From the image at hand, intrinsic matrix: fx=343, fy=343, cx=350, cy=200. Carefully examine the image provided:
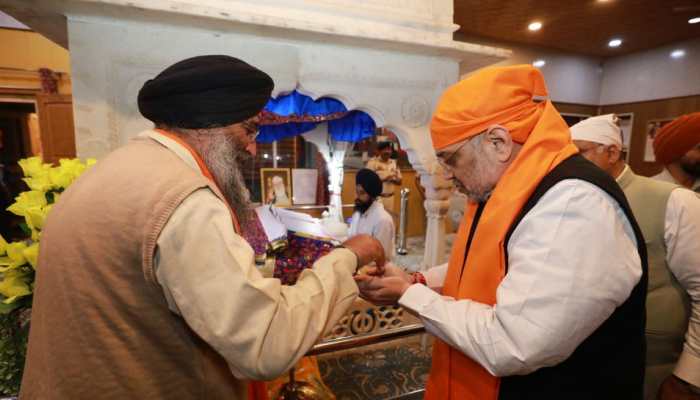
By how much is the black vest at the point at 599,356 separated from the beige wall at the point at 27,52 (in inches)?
346

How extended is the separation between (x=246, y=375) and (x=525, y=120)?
1045 mm

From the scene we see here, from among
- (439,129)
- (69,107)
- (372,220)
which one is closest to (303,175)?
(372,220)

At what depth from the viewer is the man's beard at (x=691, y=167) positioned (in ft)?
6.85

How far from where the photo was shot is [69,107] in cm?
662

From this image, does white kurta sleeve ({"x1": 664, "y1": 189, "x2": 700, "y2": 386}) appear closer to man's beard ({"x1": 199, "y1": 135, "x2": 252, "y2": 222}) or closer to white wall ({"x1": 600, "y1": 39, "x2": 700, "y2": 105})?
man's beard ({"x1": 199, "y1": 135, "x2": 252, "y2": 222})

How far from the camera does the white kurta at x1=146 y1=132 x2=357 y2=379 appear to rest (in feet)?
2.40

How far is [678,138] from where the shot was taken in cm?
212

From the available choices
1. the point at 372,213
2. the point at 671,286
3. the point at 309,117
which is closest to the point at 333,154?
the point at 309,117

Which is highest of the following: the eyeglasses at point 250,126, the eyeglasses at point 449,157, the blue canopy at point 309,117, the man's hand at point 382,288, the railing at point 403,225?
the blue canopy at point 309,117

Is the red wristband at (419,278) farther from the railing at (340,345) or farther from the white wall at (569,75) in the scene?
the white wall at (569,75)

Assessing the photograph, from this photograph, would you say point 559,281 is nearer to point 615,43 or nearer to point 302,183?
point 302,183

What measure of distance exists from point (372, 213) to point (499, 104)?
2.88 metres

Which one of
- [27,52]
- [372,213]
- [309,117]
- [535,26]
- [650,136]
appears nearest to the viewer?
[372,213]

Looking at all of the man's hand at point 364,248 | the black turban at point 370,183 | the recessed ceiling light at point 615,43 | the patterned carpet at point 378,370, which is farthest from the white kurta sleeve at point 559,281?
the recessed ceiling light at point 615,43
